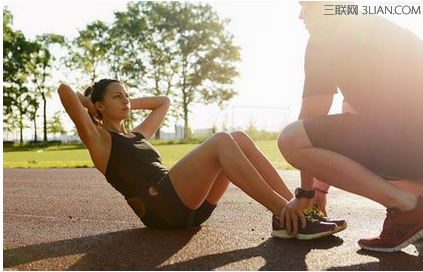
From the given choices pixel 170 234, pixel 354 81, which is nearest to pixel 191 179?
pixel 170 234

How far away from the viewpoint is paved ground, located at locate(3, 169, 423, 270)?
2.62m

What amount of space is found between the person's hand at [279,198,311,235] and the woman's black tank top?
0.82m

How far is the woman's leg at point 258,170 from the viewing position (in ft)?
10.7

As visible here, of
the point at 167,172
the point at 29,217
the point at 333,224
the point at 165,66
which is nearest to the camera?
the point at 333,224

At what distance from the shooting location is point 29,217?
4418mm

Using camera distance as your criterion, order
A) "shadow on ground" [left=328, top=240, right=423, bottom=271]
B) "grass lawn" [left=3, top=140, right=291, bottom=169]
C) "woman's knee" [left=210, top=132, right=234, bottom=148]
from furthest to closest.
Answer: "grass lawn" [left=3, top=140, right=291, bottom=169]
"woman's knee" [left=210, top=132, right=234, bottom=148]
"shadow on ground" [left=328, top=240, right=423, bottom=271]

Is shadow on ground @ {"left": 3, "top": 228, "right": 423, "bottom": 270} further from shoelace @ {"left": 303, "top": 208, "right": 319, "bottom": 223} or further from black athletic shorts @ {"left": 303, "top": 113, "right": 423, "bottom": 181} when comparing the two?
black athletic shorts @ {"left": 303, "top": 113, "right": 423, "bottom": 181}

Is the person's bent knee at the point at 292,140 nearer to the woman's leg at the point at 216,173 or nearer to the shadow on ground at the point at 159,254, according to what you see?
the woman's leg at the point at 216,173

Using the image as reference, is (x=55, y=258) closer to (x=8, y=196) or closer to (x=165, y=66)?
(x=8, y=196)

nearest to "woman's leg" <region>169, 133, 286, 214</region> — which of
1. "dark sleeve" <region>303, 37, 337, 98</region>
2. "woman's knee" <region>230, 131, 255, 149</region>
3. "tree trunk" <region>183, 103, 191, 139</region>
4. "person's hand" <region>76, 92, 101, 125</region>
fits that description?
"woman's knee" <region>230, 131, 255, 149</region>

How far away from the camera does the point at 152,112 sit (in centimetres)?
412

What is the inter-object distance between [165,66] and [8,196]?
2682cm

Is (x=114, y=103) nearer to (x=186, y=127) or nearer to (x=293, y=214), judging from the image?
(x=293, y=214)

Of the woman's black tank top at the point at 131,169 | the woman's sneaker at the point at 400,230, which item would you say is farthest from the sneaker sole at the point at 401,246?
the woman's black tank top at the point at 131,169
